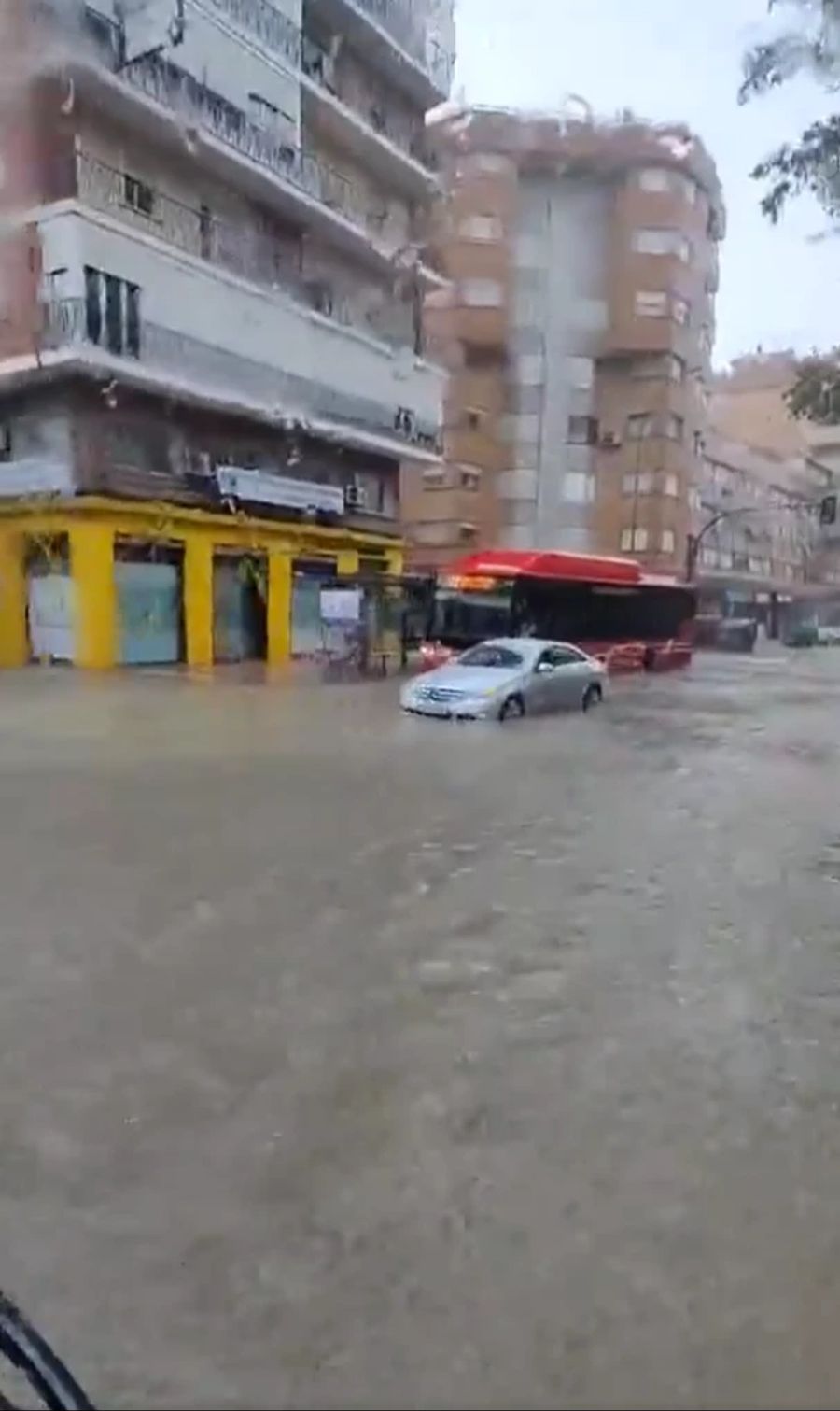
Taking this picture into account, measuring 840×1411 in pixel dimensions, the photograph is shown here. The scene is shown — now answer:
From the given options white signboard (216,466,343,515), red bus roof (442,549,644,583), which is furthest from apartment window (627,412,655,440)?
white signboard (216,466,343,515)

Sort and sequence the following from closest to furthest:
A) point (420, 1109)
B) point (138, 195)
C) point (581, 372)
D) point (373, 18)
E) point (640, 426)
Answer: point (420, 1109) < point (138, 195) < point (373, 18) < point (581, 372) < point (640, 426)

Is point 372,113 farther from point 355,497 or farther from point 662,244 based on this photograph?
point 355,497

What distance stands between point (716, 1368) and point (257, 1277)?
681mm

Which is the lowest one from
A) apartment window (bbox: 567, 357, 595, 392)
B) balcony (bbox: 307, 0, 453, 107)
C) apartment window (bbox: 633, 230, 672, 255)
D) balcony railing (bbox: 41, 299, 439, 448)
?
balcony railing (bbox: 41, 299, 439, 448)

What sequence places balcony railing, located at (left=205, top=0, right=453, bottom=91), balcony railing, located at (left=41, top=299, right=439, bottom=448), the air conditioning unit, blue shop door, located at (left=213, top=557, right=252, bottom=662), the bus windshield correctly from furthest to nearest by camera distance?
the air conditioning unit
blue shop door, located at (left=213, top=557, right=252, bottom=662)
the bus windshield
balcony railing, located at (left=205, top=0, right=453, bottom=91)
balcony railing, located at (left=41, top=299, right=439, bottom=448)

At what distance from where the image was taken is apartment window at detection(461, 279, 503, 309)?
62.0ft

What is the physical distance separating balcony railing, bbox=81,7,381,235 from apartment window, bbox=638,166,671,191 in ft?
16.8

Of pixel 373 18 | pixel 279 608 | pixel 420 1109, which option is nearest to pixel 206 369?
pixel 279 608

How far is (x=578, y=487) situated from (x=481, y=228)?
6311 millimetres

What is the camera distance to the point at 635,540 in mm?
28281

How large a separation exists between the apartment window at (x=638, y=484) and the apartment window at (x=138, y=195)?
1427 cm

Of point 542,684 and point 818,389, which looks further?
point 542,684

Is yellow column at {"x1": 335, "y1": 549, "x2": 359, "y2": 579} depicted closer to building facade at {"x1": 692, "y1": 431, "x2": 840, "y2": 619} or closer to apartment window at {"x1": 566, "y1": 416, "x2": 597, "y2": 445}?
apartment window at {"x1": 566, "y1": 416, "x2": 597, "y2": 445}

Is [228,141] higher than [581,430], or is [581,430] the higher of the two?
[228,141]
